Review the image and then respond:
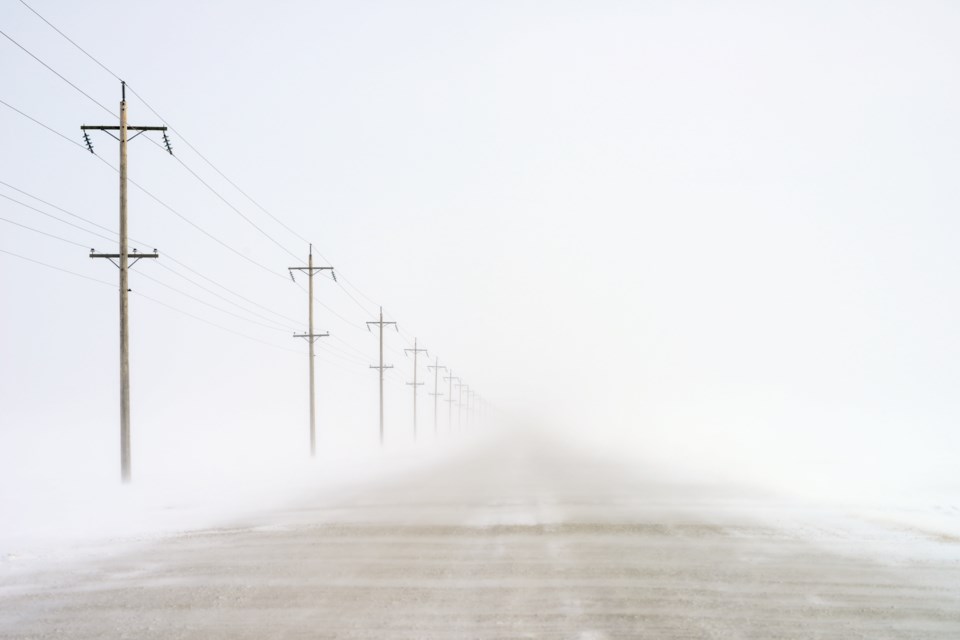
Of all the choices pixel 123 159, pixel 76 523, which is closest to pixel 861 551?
pixel 76 523

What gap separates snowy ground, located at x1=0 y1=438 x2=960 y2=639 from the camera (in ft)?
28.2

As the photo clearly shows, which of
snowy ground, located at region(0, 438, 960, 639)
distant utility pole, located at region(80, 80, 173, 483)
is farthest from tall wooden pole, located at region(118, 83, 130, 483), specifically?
snowy ground, located at region(0, 438, 960, 639)

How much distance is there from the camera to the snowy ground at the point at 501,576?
859 cm

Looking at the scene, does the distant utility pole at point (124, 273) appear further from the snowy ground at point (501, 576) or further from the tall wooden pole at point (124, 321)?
the snowy ground at point (501, 576)

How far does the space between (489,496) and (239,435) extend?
5514 centimetres

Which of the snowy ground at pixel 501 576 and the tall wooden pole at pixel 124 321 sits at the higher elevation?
the tall wooden pole at pixel 124 321

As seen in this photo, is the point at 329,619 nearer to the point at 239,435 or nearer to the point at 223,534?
the point at 223,534

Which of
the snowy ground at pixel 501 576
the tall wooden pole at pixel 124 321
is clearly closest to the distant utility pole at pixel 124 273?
the tall wooden pole at pixel 124 321

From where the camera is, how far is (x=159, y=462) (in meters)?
41.1

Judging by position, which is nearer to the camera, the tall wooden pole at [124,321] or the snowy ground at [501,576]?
the snowy ground at [501,576]

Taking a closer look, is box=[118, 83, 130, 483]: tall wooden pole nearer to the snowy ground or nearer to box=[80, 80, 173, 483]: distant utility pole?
box=[80, 80, 173, 483]: distant utility pole

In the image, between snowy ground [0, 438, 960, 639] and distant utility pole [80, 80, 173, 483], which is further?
distant utility pole [80, 80, 173, 483]

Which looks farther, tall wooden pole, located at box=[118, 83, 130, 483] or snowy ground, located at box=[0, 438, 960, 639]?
tall wooden pole, located at box=[118, 83, 130, 483]

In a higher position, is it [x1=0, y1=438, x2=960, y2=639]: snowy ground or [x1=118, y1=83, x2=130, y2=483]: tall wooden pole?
[x1=118, y1=83, x2=130, y2=483]: tall wooden pole
